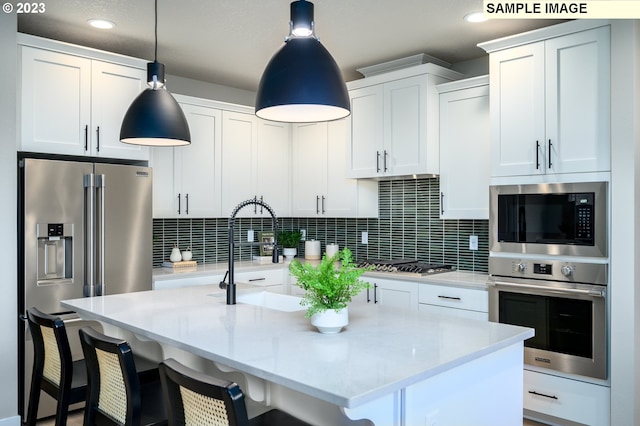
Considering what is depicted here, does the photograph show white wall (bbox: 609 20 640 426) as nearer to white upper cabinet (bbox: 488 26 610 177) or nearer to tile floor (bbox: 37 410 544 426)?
white upper cabinet (bbox: 488 26 610 177)

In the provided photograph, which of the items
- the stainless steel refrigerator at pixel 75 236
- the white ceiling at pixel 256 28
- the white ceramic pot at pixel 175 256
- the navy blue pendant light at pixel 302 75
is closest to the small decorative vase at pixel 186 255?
the white ceramic pot at pixel 175 256

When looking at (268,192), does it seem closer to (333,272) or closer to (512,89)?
(512,89)

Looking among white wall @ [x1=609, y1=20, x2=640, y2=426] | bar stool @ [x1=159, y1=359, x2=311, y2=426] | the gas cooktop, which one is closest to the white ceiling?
white wall @ [x1=609, y1=20, x2=640, y2=426]

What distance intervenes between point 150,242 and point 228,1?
1783 millimetres

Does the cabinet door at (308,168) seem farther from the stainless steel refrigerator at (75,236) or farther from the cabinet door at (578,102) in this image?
the cabinet door at (578,102)

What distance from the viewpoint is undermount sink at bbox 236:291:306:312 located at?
2.88m

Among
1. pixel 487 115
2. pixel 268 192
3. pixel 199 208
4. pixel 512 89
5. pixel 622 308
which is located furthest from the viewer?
pixel 268 192

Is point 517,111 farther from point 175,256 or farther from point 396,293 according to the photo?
point 175,256

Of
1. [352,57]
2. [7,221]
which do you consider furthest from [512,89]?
[7,221]

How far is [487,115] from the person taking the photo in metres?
3.81

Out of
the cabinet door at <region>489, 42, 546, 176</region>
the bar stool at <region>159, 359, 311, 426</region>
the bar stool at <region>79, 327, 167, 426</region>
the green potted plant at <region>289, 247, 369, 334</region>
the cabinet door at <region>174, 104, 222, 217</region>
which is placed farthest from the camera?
the cabinet door at <region>174, 104, 222, 217</region>

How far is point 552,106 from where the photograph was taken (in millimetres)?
3227

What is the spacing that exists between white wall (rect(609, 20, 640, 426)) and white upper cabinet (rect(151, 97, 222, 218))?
123 inches

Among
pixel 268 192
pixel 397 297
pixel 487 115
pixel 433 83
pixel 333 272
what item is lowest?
pixel 397 297
